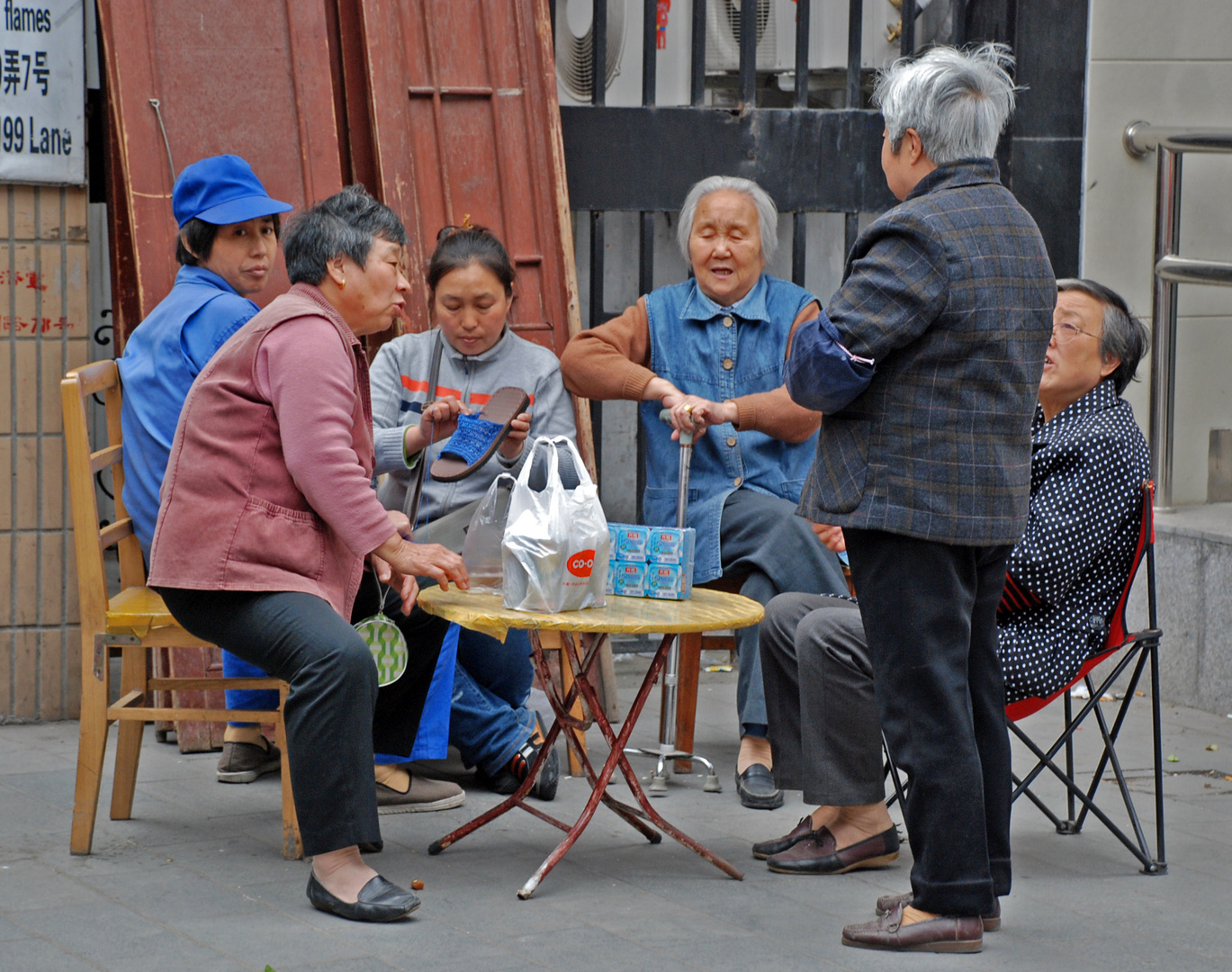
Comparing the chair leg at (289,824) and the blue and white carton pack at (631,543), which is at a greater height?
the blue and white carton pack at (631,543)

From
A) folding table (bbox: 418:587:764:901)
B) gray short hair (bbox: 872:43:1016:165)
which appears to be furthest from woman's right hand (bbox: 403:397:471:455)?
gray short hair (bbox: 872:43:1016:165)

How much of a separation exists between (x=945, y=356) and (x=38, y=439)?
3.07m

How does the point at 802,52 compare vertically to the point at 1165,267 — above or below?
above

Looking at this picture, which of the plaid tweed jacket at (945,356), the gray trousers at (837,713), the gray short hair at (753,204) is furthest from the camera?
the gray short hair at (753,204)

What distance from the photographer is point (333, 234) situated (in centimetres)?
345

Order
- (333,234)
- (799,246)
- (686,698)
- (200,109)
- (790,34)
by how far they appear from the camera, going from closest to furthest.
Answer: (333,234) → (686,698) → (200,109) → (799,246) → (790,34)

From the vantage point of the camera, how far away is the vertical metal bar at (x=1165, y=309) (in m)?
5.44

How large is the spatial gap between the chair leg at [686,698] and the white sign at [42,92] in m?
2.38

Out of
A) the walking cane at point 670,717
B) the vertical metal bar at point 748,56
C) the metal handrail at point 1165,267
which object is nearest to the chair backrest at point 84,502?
the walking cane at point 670,717

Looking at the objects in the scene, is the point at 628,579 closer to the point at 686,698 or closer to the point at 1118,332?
the point at 686,698

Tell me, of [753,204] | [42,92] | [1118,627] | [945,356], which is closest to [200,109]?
[42,92]

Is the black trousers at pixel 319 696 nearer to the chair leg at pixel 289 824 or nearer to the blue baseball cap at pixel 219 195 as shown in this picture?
the chair leg at pixel 289 824

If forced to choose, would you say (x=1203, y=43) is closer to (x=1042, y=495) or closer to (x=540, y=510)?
(x=1042, y=495)

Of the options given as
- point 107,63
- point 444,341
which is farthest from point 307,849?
point 107,63
